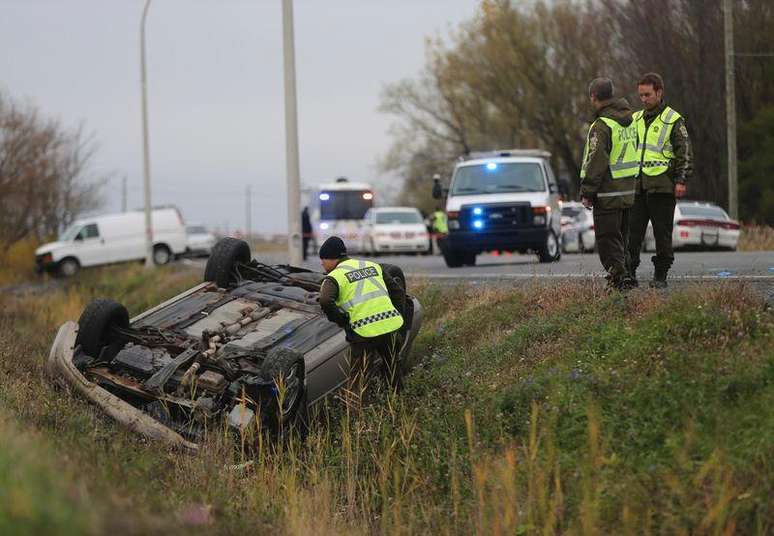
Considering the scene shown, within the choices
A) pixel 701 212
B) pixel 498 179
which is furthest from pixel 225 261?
pixel 701 212

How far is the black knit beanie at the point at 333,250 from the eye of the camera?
8.68 m

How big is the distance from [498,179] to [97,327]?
11.3m

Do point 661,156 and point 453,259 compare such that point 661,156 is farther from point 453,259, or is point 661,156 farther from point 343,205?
point 343,205

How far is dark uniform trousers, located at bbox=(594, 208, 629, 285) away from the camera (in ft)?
30.9

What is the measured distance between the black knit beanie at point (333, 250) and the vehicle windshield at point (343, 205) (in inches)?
1185

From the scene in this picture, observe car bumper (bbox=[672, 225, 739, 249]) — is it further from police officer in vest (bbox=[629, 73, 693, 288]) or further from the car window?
the car window

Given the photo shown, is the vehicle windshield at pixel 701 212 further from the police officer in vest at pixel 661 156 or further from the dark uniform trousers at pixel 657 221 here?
the police officer in vest at pixel 661 156

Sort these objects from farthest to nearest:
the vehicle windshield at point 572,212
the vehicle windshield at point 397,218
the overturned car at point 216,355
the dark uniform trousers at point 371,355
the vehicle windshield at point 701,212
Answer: the vehicle windshield at point 397,218, the vehicle windshield at point 572,212, the vehicle windshield at point 701,212, the dark uniform trousers at point 371,355, the overturned car at point 216,355

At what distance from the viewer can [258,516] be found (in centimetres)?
622

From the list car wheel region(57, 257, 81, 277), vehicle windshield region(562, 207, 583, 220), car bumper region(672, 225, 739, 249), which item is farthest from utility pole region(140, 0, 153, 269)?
car bumper region(672, 225, 739, 249)

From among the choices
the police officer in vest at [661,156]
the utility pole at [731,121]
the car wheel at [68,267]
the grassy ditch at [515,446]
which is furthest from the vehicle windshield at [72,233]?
the police officer in vest at [661,156]

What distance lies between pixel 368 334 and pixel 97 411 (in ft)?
6.87

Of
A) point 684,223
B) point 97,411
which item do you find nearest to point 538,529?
point 97,411

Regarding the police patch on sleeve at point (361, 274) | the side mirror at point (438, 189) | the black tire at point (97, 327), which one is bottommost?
the black tire at point (97, 327)
